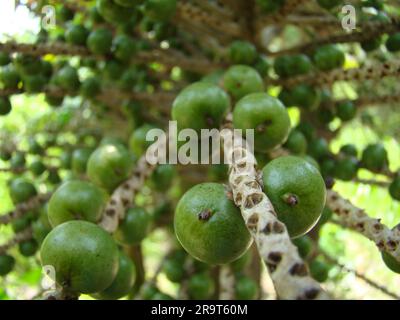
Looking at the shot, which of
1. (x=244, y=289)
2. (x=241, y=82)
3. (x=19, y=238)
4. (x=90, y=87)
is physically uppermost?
(x=90, y=87)

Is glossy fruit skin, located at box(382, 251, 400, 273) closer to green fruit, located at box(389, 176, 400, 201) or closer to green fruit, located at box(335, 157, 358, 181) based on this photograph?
green fruit, located at box(389, 176, 400, 201)

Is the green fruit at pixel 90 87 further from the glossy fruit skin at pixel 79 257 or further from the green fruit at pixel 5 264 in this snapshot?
the glossy fruit skin at pixel 79 257

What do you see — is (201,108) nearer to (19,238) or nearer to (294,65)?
(294,65)

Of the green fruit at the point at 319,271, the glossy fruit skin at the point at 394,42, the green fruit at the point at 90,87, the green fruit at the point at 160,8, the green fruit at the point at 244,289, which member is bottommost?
the green fruit at the point at 244,289

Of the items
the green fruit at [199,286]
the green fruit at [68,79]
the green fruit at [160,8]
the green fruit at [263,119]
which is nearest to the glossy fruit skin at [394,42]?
the green fruit at [263,119]

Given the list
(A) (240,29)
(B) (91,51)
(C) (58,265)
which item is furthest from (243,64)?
(C) (58,265)

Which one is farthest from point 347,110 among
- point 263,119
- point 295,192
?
point 295,192
